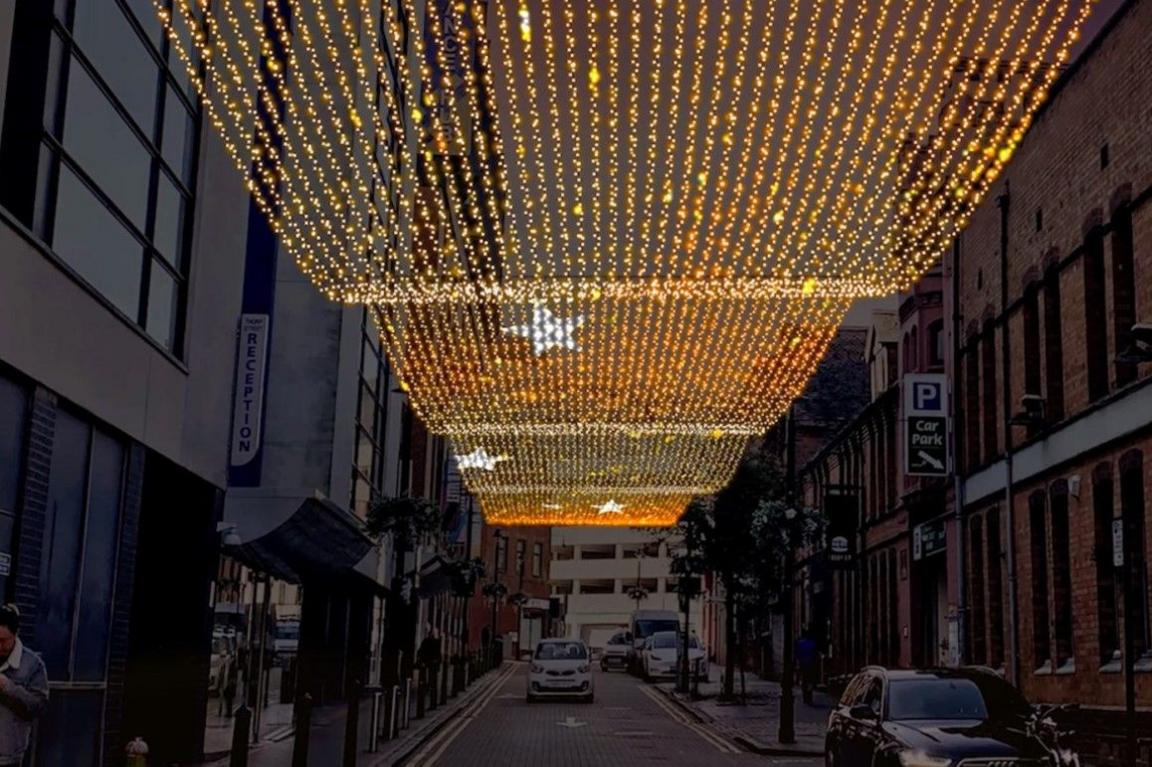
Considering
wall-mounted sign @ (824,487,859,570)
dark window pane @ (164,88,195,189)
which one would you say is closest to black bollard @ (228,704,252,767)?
dark window pane @ (164,88,195,189)

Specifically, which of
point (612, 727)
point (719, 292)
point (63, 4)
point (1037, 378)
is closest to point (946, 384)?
point (1037, 378)

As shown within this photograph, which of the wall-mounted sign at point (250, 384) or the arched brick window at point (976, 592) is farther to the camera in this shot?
the arched brick window at point (976, 592)

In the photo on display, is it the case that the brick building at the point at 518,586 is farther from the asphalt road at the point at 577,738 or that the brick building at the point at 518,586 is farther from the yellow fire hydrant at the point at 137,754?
the yellow fire hydrant at the point at 137,754

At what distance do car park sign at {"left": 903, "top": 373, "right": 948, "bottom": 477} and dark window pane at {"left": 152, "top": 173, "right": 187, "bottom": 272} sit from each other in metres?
17.5

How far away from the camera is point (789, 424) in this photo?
91.9 ft


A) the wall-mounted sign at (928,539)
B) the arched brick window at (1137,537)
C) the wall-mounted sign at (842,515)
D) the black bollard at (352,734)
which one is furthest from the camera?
the wall-mounted sign at (842,515)

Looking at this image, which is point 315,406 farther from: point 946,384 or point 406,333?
point 946,384

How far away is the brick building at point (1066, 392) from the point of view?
21.5 meters

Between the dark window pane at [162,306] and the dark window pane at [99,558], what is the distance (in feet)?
5.62

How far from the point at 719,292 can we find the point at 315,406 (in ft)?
28.5

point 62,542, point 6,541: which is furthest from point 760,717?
point 6,541

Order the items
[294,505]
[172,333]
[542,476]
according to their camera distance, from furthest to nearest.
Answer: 1. [542,476]
2. [294,505]
3. [172,333]

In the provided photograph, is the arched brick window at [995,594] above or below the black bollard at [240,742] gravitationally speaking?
above

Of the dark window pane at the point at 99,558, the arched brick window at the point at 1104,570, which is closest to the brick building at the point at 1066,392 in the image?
the arched brick window at the point at 1104,570
